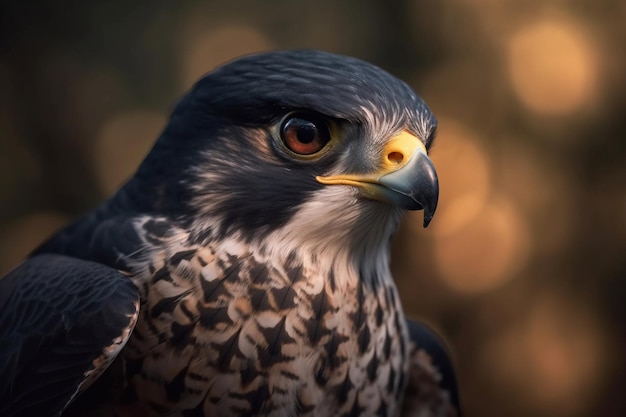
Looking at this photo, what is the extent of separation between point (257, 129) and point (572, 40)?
3.89 metres

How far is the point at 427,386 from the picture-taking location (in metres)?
2.65


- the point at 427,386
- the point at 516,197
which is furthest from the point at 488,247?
the point at 427,386

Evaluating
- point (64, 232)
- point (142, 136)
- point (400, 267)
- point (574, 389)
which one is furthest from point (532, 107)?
point (64, 232)

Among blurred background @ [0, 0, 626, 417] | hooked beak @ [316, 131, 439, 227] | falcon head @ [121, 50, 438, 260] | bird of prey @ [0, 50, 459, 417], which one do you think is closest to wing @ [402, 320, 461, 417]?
bird of prey @ [0, 50, 459, 417]

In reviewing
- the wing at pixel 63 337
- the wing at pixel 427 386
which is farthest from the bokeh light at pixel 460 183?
the wing at pixel 63 337

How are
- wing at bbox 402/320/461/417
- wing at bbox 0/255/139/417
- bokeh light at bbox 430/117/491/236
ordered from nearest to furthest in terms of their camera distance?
1. wing at bbox 0/255/139/417
2. wing at bbox 402/320/461/417
3. bokeh light at bbox 430/117/491/236

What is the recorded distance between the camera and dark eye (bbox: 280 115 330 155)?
81.0 inches

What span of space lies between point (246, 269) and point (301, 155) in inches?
13.6

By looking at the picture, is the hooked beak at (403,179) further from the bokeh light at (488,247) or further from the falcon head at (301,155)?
the bokeh light at (488,247)

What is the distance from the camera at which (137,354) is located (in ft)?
6.77

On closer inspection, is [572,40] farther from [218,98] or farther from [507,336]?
[218,98]

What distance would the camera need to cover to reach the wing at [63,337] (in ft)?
6.44

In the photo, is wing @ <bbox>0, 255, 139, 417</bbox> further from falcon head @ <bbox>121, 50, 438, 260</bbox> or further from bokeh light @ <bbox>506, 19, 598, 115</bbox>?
bokeh light @ <bbox>506, 19, 598, 115</bbox>

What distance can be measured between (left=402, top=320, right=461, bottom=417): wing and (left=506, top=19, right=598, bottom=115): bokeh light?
3.16 meters
